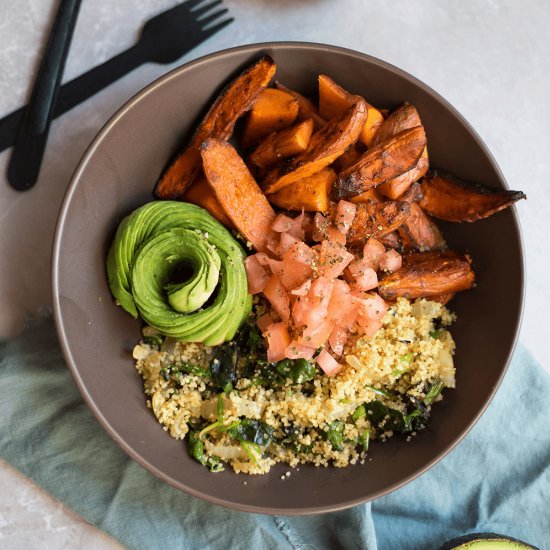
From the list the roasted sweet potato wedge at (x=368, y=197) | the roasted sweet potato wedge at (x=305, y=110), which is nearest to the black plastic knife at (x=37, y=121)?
the roasted sweet potato wedge at (x=305, y=110)

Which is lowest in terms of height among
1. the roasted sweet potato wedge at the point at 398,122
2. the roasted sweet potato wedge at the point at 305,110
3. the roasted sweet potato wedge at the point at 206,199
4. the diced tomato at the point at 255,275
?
the diced tomato at the point at 255,275

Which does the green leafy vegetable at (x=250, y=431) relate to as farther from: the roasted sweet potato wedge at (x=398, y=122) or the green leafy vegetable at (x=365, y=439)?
the roasted sweet potato wedge at (x=398, y=122)

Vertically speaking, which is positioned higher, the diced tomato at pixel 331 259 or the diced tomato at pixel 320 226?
the diced tomato at pixel 320 226

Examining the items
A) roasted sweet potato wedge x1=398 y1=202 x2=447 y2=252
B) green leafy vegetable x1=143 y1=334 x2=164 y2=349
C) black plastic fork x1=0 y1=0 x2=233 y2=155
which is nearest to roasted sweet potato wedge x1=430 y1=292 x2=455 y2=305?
roasted sweet potato wedge x1=398 y1=202 x2=447 y2=252

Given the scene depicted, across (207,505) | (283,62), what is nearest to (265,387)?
(207,505)

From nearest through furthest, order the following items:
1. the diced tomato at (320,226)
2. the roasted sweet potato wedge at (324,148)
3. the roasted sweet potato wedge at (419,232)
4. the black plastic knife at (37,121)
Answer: the roasted sweet potato wedge at (324,148) < the diced tomato at (320,226) < the roasted sweet potato wedge at (419,232) < the black plastic knife at (37,121)

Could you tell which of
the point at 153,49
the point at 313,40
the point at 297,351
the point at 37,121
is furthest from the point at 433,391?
the point at 37,121

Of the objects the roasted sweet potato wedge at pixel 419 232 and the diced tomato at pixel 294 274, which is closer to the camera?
the diced tomato at pixel 294 274
